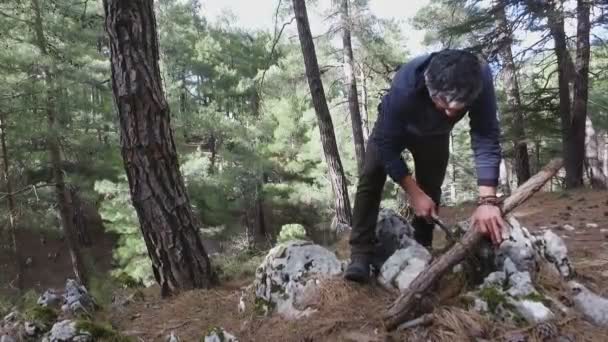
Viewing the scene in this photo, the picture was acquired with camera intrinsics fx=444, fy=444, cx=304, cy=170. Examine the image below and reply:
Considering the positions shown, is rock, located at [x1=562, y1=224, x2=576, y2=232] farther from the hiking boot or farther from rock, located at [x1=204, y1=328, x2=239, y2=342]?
rock, located at [x1=204, y1=328, x2=239, y2=342]

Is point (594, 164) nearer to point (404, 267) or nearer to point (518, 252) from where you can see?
point (518, 252)

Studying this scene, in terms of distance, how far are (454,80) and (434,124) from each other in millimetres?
402

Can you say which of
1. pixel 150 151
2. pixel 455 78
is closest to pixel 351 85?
pixel 150 151

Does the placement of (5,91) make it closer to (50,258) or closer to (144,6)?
(144,6)

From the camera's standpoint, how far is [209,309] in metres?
2.93

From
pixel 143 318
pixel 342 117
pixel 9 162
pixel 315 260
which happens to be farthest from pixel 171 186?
pixel 342 117

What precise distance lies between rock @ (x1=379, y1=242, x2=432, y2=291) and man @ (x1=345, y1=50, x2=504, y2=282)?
12 cm

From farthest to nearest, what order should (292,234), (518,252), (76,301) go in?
(292,234) → (76,301) → (518,252)

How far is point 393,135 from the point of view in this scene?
2.23 metres

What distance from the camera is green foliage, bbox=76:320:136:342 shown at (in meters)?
2.29

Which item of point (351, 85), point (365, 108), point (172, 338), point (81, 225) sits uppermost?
point (351, 85)

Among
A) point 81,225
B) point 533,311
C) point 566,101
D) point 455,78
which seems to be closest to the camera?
point 455,78

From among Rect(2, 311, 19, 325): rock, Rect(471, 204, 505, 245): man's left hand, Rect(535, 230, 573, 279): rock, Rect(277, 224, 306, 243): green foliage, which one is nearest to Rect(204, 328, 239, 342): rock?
Rect(2, 311, 19, 325): rock

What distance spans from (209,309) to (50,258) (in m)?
18.2
